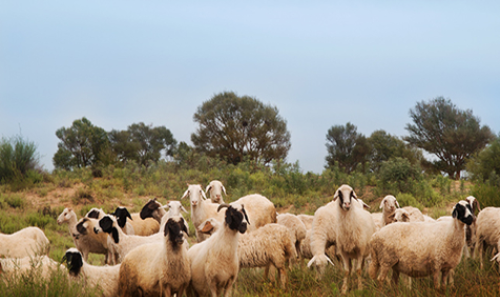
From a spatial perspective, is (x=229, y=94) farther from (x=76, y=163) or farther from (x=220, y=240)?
(x=220, y=240)

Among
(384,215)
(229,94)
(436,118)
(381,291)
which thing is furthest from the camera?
(229,94)

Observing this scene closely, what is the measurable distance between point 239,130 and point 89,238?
3237cm

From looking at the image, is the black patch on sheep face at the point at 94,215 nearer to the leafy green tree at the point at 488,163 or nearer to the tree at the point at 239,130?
the leafy green tree at the point at 488,163

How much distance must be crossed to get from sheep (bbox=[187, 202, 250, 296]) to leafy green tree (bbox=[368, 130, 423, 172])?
3573 cm

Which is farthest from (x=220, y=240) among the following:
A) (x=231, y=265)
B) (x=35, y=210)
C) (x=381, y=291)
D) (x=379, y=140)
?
(x=379, y=140)

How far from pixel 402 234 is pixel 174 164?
23.3 meters

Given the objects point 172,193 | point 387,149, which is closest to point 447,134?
point 387,149

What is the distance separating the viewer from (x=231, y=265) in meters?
7.04

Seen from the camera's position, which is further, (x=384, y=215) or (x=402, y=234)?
(x=384, y=215)

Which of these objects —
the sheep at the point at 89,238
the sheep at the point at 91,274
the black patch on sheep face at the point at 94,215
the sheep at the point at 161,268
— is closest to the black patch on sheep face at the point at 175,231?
the sheep at the point at 161,268

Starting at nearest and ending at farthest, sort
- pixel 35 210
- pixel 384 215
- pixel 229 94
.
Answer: pixel 384 215 < pixel 35 210 < pixel 229 94

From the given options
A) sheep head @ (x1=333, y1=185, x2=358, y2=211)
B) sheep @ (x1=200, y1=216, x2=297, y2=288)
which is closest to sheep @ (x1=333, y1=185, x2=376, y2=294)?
sheep head @ (x1=333, y1=185, x2=358, y2=211)

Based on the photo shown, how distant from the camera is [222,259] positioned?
7000mm

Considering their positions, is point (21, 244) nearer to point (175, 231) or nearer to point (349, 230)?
point (175, 231)
